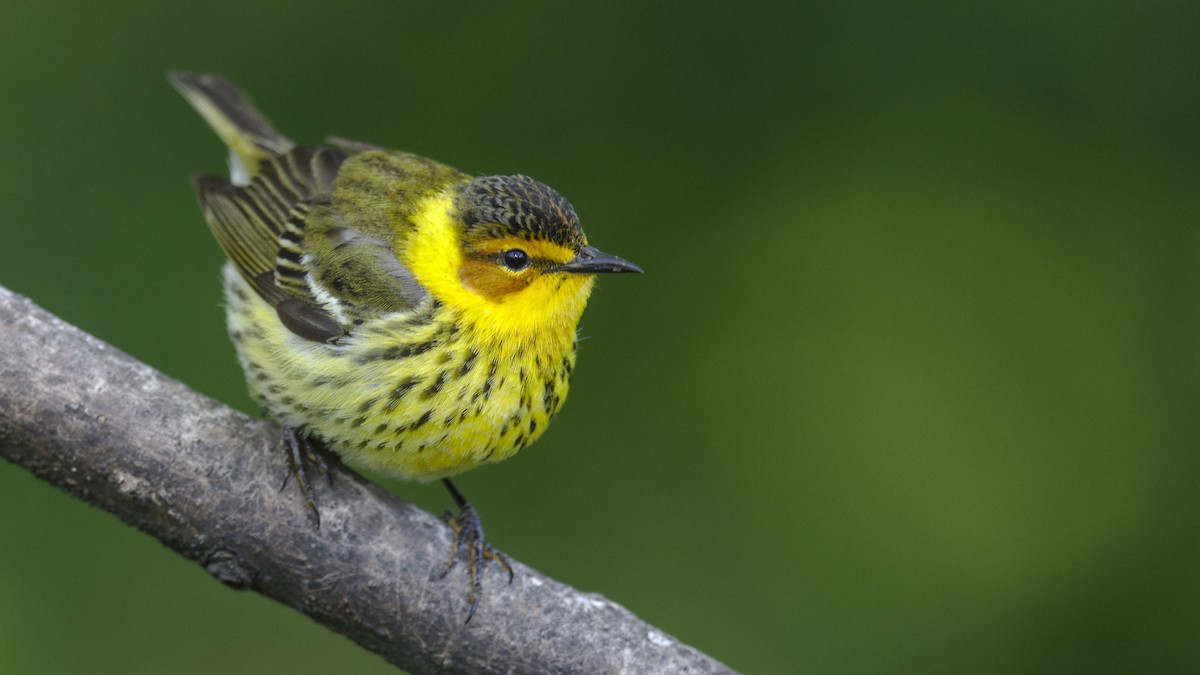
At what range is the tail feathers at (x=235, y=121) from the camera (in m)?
5.01

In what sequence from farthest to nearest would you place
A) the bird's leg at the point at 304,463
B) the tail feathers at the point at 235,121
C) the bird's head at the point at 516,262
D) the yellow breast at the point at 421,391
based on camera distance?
the tail feathers at the point at 235,121
the bird's head at the point at 516,262
the yellow breast at the point at 421,391
the bird's leg at the point at 304,463

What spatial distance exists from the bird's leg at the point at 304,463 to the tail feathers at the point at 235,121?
160 cm

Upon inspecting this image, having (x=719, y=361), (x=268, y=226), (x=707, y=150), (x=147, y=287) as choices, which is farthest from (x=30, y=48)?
(x=719, y=361)

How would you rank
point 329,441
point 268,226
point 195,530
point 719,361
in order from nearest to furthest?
1. point 195,530
2. point 329,441
3. point 268,226
4. point 719,361

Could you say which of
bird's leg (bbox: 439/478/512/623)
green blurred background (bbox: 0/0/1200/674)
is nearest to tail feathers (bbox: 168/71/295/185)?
green blurred background (bbox: 0/0/1200/674)

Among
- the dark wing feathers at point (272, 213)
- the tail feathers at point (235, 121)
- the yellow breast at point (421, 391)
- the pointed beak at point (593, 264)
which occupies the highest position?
the tail feathers at point (235, 121)

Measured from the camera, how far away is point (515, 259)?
382cm

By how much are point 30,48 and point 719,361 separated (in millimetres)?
3417

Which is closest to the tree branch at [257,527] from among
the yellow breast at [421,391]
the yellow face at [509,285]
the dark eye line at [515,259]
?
the yellow breast at [421,391]

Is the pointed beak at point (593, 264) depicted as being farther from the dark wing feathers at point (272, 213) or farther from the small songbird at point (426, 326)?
the dark wing feathers at point (272, 213)

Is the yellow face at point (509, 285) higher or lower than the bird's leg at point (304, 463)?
higher

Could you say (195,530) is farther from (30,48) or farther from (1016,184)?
(1016,184)

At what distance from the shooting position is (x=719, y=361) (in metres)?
5.73

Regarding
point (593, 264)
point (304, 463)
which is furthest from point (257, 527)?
point (593, 264)
